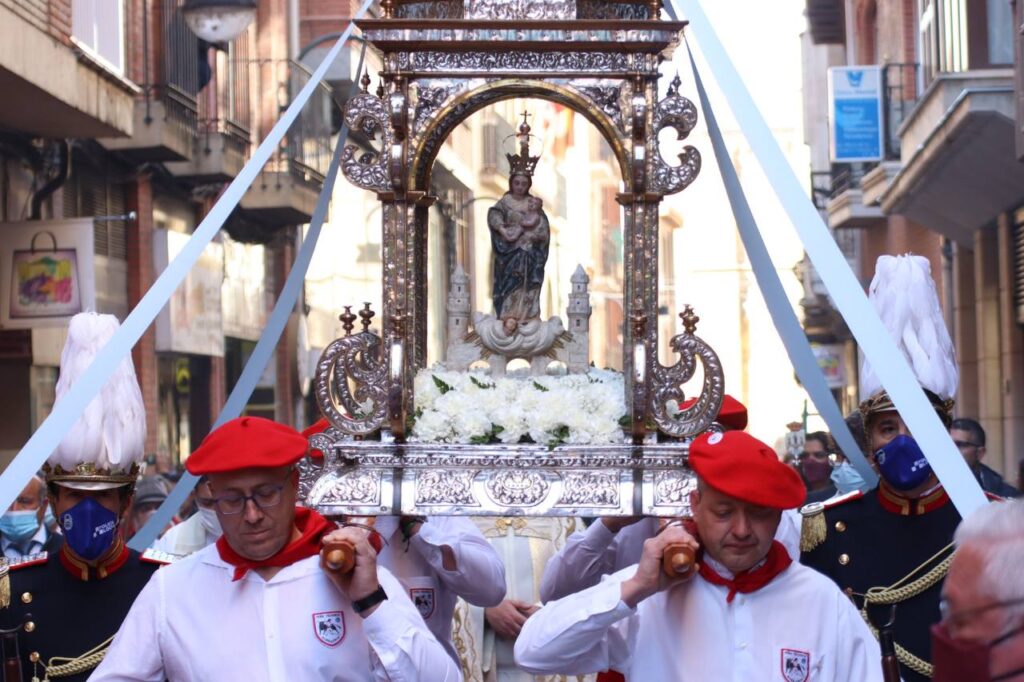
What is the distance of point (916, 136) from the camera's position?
18266mm

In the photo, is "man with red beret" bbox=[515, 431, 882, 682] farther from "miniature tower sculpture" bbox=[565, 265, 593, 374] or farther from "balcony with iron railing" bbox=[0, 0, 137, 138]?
"balcony with iron railing" bbox=[0, 0, 137, 138]

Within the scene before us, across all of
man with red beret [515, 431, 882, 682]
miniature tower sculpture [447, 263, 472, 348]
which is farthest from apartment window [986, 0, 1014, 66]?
man with red beret [515, 431, 882, 682]

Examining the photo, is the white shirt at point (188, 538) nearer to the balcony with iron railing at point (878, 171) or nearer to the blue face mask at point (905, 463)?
the blue face mask at point (905, 463)

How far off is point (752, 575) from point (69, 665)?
81.5 inches

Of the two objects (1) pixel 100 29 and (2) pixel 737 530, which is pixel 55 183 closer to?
(1) pixel 100 29

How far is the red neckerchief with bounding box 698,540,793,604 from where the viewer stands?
4430 millimetres

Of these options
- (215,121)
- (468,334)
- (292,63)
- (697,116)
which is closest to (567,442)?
(468,334)

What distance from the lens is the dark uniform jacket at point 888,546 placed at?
221 inches

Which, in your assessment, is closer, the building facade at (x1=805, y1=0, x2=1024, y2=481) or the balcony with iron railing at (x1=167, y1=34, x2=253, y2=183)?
the building facade at (x1=805, y1=0, x2=1024, y2=481)

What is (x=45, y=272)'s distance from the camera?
49.0 ft

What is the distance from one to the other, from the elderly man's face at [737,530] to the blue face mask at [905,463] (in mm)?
1346

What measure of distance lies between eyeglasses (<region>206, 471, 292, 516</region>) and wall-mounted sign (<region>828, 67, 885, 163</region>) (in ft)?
60.7

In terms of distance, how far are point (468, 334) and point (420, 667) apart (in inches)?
107

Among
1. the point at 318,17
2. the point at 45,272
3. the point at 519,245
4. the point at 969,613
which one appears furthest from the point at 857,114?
the point at 969,613
